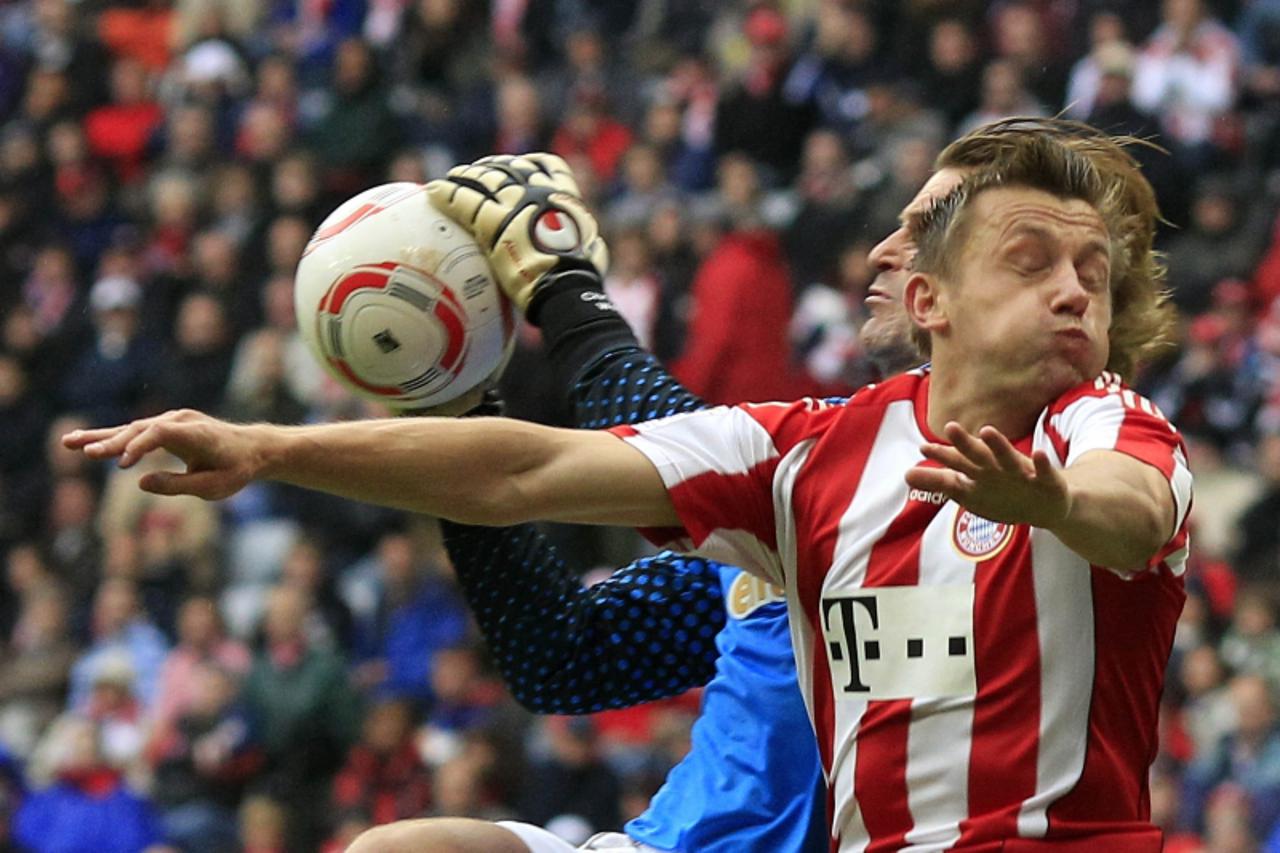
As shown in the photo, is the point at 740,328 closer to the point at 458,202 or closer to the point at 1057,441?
the point at 458,202

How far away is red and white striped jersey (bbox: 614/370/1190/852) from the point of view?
11.1ft

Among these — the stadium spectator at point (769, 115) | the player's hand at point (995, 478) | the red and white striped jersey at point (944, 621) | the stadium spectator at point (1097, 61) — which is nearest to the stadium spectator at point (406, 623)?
the stadium spectator at point (769, 115)

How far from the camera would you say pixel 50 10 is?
1733 cm

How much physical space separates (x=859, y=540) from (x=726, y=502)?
217 millimetres

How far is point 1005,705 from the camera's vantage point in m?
3.42

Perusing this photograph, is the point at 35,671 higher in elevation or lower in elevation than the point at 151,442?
lower

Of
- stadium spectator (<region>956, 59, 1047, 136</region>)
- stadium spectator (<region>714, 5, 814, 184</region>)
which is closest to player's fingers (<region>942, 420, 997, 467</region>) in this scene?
stadium spectator (<region>956, 59, 1047, 136</region>)

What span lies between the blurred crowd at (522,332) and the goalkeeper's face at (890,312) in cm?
486

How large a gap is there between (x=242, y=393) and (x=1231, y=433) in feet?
19.5

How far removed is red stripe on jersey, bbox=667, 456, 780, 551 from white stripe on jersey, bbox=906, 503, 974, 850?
1.02ft

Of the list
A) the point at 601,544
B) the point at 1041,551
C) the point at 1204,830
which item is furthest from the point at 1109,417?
the point at 601,544

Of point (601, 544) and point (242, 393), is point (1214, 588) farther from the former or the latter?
point (242, 393)

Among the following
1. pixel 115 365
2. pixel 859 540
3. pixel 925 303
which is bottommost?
pixel 115 365

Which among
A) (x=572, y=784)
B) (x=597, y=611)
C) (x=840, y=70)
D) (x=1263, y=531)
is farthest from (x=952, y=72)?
(x=597, y=611)
